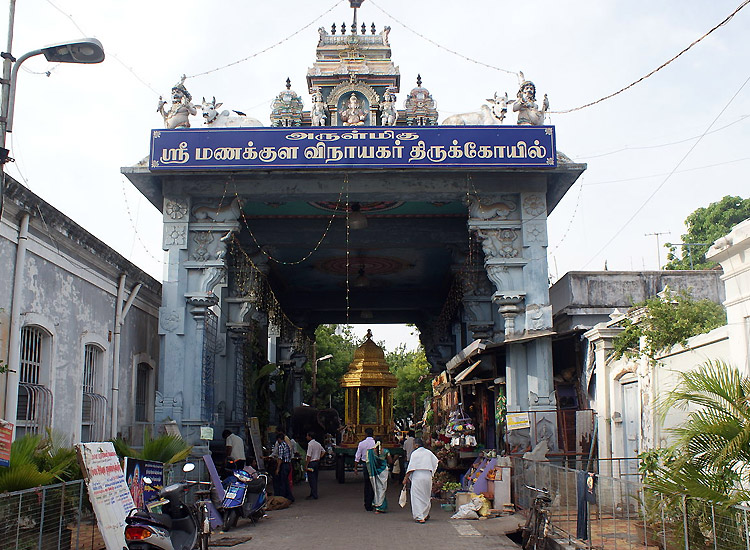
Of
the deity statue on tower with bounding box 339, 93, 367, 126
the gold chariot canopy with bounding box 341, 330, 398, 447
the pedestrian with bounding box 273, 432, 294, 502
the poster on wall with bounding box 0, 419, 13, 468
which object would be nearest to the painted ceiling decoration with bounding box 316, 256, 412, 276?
the gold chariot canopy with bounding box 341, 330, 398, 447

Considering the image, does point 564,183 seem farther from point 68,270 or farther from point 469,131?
point 68,270

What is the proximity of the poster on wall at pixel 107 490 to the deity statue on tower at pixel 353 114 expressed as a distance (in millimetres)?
9552

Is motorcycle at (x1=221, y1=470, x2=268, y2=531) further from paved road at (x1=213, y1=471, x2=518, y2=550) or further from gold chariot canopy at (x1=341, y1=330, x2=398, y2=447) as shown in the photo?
gold chariot canopy at (x1=341, y1=330, x2=398, y2=447)

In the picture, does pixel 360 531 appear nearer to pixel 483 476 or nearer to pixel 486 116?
pixel 483 476

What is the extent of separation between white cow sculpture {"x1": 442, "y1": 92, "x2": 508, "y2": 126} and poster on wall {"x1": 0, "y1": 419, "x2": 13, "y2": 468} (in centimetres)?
1097

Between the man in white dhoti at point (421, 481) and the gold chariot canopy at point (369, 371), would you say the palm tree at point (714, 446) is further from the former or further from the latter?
the gold chariot canopy at point (369, 371)

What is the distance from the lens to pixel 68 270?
12516mm

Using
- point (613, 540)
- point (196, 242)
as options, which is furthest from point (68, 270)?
point (613, 540)

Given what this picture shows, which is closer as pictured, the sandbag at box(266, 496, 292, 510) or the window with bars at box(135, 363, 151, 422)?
the sandbag at box(266, 496, 292, 510)

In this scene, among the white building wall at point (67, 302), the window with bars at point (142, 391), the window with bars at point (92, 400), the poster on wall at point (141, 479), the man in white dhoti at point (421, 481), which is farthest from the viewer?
the window with bars at point (142, 391)

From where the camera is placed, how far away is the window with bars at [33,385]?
1105 centimetres

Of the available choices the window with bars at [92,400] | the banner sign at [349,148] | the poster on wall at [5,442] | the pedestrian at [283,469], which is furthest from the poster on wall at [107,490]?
the banner sign at [349,148]

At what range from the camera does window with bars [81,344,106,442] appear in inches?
529

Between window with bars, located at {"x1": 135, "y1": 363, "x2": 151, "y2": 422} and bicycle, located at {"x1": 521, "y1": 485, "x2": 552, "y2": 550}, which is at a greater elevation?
window with bars, located at {"x1": 135, "y1": 363, "x2": 151, "y2": 422}
